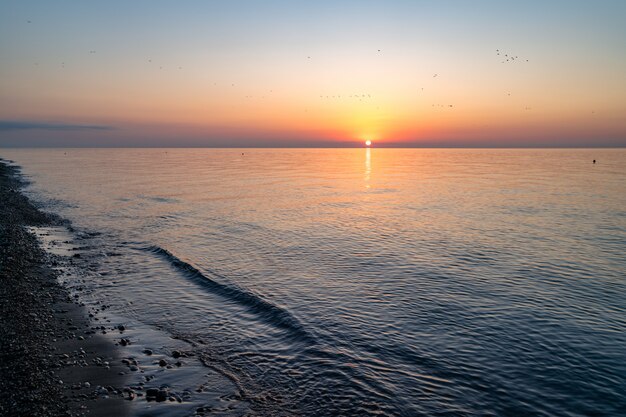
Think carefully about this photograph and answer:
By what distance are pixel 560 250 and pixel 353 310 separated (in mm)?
21188

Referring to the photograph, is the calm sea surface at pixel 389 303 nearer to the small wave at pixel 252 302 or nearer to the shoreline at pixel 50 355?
the small wave at pixel 252 302

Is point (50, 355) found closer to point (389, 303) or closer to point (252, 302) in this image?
point (252, 302)

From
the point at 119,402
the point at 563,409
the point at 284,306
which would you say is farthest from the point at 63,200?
the point at 563,409

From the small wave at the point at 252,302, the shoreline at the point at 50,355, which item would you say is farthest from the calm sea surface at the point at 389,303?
the shoreline at the point at 50,355

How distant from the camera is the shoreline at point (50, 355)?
11250mm

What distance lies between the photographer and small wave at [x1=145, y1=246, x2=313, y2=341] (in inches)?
718

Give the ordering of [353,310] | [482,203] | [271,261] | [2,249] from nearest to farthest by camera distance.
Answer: [353,310], [2,249], [271,261], [482,203]

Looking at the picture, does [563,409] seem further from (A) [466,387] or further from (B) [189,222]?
(B) [189,222]

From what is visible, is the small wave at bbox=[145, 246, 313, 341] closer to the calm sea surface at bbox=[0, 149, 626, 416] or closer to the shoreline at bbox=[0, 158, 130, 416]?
the calm sea surface at bbox=[0, 149, 626, 416]

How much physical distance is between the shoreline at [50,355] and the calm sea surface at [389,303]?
8.91 feet

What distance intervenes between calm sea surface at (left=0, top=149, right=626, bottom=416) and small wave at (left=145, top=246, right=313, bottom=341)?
4.6 inches

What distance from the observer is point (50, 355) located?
46.0 ft

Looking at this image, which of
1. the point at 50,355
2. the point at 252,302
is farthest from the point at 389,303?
the point at 50,355

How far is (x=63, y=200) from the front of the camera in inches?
2376
